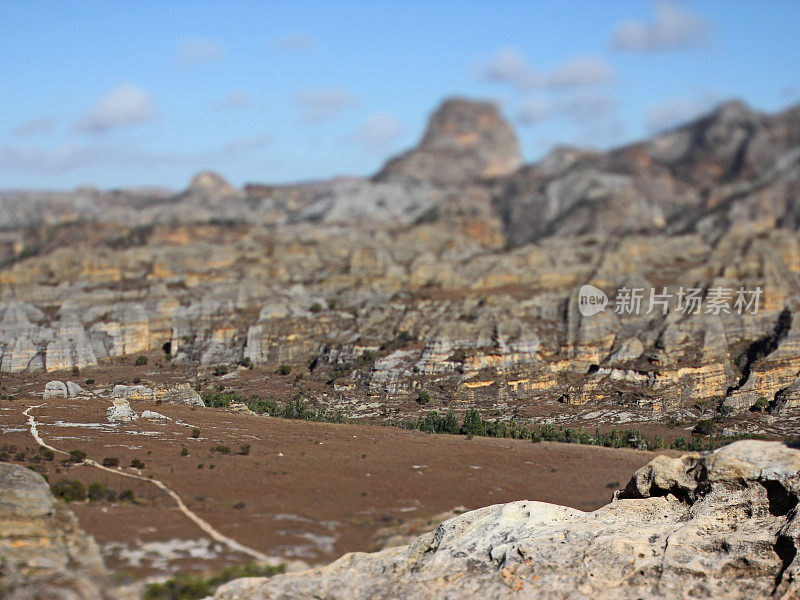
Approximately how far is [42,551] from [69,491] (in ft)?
9.94

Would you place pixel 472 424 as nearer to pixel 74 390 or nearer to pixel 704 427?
pixel 704 427

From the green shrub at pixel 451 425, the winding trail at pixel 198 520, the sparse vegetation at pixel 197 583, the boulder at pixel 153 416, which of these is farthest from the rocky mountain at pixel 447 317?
the sparse vegetation at pixel 197 583

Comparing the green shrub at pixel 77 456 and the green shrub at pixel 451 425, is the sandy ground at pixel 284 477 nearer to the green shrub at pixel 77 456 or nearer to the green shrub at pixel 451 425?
the green shrub at pixel 77 456

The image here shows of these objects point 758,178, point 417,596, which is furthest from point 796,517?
point 758,178

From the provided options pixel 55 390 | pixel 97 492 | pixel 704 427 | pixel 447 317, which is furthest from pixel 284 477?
pixel 447 317

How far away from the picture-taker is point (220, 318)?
242 feet

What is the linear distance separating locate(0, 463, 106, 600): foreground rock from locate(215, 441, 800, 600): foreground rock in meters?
3.16

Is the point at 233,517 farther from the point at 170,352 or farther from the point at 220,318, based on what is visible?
the point at 220,318

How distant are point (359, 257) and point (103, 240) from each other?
177ft

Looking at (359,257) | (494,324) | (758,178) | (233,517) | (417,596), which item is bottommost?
(417,596)

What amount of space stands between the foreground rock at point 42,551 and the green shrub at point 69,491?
0.86 ft

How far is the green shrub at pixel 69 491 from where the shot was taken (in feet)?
75.9

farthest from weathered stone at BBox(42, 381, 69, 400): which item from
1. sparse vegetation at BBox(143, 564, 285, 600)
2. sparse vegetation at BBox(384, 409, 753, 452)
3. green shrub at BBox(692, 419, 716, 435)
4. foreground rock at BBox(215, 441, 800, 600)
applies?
green shrub at BBox(692, 419, 716, 435)

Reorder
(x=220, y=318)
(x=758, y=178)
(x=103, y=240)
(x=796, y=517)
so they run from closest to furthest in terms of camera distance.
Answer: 1. (x=796, y=517)
2. (x=220, y=318)
3. (x=103, y=240)
4. (x=758, y=178)
